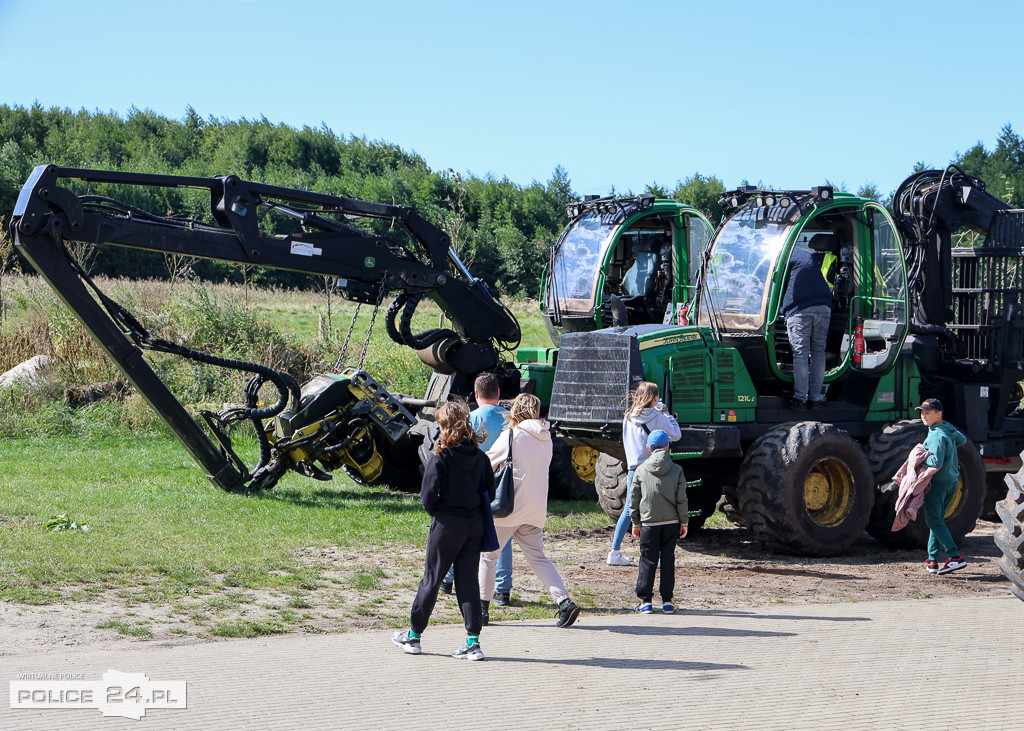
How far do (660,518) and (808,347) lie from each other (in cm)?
337

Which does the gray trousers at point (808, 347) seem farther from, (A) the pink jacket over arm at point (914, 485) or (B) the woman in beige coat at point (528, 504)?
(B) the woman in beige coat at point (528, 504)

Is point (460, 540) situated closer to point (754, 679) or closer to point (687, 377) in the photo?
point (754, 679)

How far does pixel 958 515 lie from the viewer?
11961 mm

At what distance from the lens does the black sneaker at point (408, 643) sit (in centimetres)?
731

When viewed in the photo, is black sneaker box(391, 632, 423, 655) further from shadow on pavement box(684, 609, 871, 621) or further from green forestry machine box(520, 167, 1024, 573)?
green forestry machine box(520, 167, 1024, 573)

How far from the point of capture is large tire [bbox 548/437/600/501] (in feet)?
47.2

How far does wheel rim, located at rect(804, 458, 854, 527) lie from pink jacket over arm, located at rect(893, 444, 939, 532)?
2.43ft

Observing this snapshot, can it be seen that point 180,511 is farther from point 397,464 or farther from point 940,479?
point 940,479

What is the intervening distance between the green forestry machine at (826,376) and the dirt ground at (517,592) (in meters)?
0.47

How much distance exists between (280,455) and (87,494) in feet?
7.14

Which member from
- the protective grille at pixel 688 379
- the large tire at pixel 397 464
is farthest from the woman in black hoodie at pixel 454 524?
the large tire at pixel 397 464

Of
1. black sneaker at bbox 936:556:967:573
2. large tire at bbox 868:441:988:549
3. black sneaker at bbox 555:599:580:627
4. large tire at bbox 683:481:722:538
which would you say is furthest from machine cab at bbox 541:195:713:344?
black sneaker at bbox 555:599:580:627

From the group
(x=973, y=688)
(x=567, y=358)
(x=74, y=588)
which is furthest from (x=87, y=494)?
(x=973, y=688)

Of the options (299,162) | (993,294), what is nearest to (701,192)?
(299,162)
